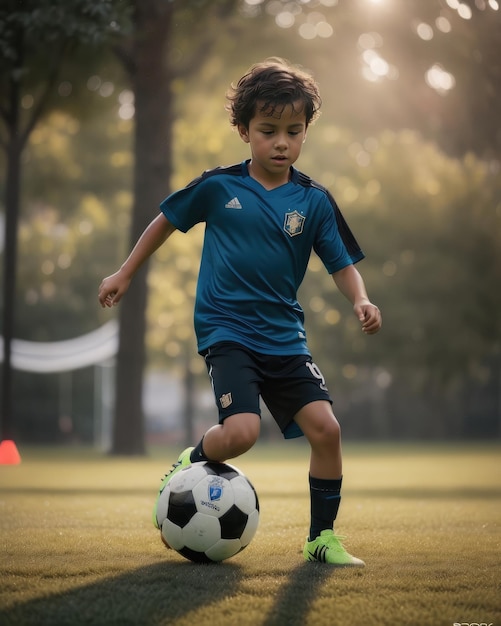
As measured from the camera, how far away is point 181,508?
453cm

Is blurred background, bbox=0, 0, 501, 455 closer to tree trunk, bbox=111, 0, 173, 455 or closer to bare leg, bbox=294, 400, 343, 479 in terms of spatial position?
tree trunk, bbox=111, 0, 173, 455

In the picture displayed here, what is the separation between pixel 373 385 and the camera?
31.1 meters

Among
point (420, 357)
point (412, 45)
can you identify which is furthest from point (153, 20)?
point (420, 357)

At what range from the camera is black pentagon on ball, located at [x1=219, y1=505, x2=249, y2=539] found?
4465mm

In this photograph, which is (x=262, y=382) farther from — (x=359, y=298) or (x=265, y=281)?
(x=359, y=298)

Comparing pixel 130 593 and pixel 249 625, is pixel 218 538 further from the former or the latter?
pixel 249 625

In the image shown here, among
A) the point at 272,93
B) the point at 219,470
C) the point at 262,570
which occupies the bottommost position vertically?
the point at 262,570

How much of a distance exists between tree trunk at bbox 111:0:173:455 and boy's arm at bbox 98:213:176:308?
11.9 m

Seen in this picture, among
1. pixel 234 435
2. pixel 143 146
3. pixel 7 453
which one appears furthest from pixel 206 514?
pixel 143 146

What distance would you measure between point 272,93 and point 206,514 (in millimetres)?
1914

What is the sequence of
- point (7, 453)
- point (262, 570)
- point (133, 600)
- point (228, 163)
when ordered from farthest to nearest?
point (228, 163) < point (7, 453) < point (262, 570) < point (133, 600)

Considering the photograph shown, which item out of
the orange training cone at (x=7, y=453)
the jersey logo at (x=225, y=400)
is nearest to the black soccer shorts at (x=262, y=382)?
the jersey logo at (x=225, y=400)

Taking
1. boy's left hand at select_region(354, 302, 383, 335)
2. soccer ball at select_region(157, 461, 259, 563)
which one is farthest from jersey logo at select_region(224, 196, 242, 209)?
soccer ball at select_region(157, 461, 259, 563)

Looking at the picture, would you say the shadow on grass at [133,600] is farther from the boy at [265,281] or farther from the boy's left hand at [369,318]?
the boy's left hand at [369,318]
